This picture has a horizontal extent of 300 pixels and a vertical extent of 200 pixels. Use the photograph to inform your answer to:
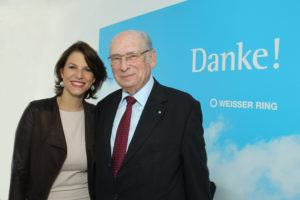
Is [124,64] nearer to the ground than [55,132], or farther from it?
farther from it

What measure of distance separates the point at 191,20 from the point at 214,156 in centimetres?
134

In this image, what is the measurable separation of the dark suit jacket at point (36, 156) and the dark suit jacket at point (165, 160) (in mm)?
433

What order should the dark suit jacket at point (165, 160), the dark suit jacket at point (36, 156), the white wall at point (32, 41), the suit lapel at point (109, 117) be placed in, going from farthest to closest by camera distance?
1. the white wall at point (32, 41)
2. the dark suit jacket at point (36, 156)
3. the suit lapel at point (109, 117)
4. the dark suit jacket at point (165, 160)

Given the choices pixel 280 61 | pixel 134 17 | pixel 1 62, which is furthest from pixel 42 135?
pixel 1 62

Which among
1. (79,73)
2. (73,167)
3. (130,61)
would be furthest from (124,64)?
(73,167)

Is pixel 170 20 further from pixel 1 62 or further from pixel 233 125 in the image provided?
pixel 1 62

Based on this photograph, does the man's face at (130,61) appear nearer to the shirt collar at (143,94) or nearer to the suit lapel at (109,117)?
the shirt collar at (143,94)

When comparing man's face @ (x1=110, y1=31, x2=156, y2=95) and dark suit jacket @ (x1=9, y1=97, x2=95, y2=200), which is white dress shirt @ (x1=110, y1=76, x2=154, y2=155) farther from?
dark suit jacket @ (x1=9, y1=97, x2=95, y2=200)

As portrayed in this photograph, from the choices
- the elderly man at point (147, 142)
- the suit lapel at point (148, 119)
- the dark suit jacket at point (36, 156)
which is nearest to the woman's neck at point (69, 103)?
the dark suit jacket at point (36, 156)

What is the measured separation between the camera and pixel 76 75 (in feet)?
5.74

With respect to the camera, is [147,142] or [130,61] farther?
[130,61]

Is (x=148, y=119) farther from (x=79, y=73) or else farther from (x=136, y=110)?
(x=79, y=73)

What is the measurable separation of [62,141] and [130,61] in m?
0.67

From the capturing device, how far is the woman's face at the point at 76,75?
5.75ft
